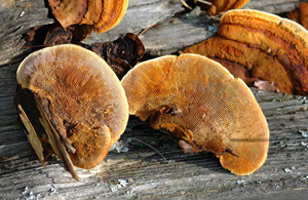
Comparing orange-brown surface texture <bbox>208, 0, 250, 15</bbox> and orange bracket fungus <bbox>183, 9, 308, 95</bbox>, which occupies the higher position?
orange-brown surface texture <bbox>208, 0, 250, 15</bbox>

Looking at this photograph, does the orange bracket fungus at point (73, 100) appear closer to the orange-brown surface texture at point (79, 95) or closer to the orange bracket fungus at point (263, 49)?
the orange-brown surface texture at point (79, 95)

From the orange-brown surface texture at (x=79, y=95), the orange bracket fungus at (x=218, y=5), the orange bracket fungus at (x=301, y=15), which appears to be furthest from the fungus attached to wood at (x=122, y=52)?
Result: the orange bracket fungus at (x=301, y=15)

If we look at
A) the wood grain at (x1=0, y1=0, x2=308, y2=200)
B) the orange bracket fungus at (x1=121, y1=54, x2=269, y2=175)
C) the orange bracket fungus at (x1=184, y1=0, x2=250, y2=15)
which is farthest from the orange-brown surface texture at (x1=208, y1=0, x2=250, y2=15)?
the orange bracket fungus at (x1=121, y1=54, x2=269, y2=175)

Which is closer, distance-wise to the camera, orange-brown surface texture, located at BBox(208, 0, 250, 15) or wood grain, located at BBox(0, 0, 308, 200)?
wood grain, located at BBox(0, 0, 308, 200)

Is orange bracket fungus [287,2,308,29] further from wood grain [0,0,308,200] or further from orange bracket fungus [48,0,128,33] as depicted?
orange bracket fungus [48,0,128,33]

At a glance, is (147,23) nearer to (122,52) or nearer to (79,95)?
(122,52)
